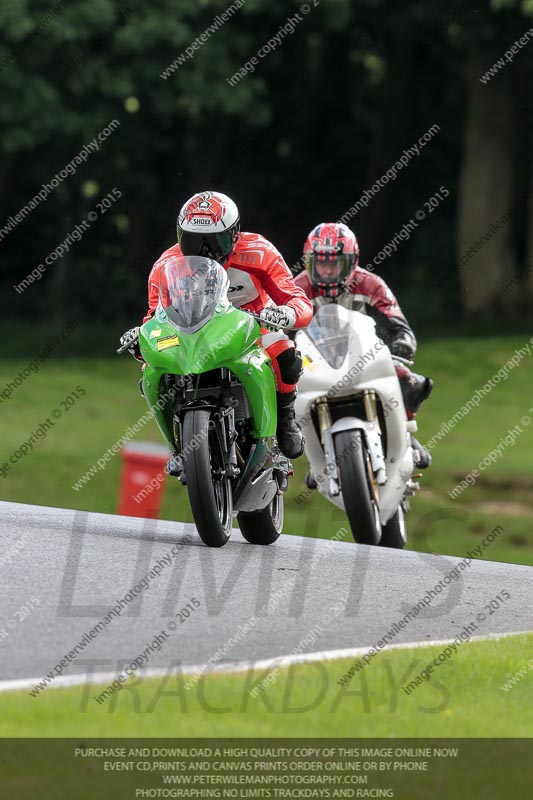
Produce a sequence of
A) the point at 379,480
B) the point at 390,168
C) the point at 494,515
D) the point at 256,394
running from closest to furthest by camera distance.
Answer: the point at 256,394, the point at 379,480, the point at 494,515, the point at 390,168

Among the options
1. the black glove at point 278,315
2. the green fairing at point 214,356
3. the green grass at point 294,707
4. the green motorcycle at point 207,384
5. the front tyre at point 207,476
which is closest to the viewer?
the green grass at point 294,707

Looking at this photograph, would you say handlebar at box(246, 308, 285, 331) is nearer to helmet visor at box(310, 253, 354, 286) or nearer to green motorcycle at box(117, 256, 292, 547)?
green motorcycle at box(117, 256, 292, 547)

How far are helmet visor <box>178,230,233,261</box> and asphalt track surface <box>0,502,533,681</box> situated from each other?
1.65m

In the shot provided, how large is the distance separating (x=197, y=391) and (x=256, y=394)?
0.40 metres

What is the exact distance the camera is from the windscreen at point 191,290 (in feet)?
27.1

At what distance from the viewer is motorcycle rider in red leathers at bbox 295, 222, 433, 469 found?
36.5 feet

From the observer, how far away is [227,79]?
96.6 ft

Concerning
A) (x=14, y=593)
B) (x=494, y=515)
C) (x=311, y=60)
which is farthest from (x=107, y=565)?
(x=311, y=60)

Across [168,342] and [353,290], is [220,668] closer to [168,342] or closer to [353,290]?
[168,342]

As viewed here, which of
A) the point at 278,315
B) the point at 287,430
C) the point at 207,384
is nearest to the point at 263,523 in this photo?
the point at 287,430

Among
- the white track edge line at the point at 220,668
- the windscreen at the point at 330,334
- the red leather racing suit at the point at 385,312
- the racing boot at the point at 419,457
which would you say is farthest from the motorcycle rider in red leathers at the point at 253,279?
the racing boot at the point at 419,457

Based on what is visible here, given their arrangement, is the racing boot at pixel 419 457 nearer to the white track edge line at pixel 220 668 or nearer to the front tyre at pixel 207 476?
the front tyre at pixel 207 476

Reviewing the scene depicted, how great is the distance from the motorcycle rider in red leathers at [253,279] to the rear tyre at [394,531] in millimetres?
2493

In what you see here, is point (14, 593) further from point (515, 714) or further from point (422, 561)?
point (422, 561)
